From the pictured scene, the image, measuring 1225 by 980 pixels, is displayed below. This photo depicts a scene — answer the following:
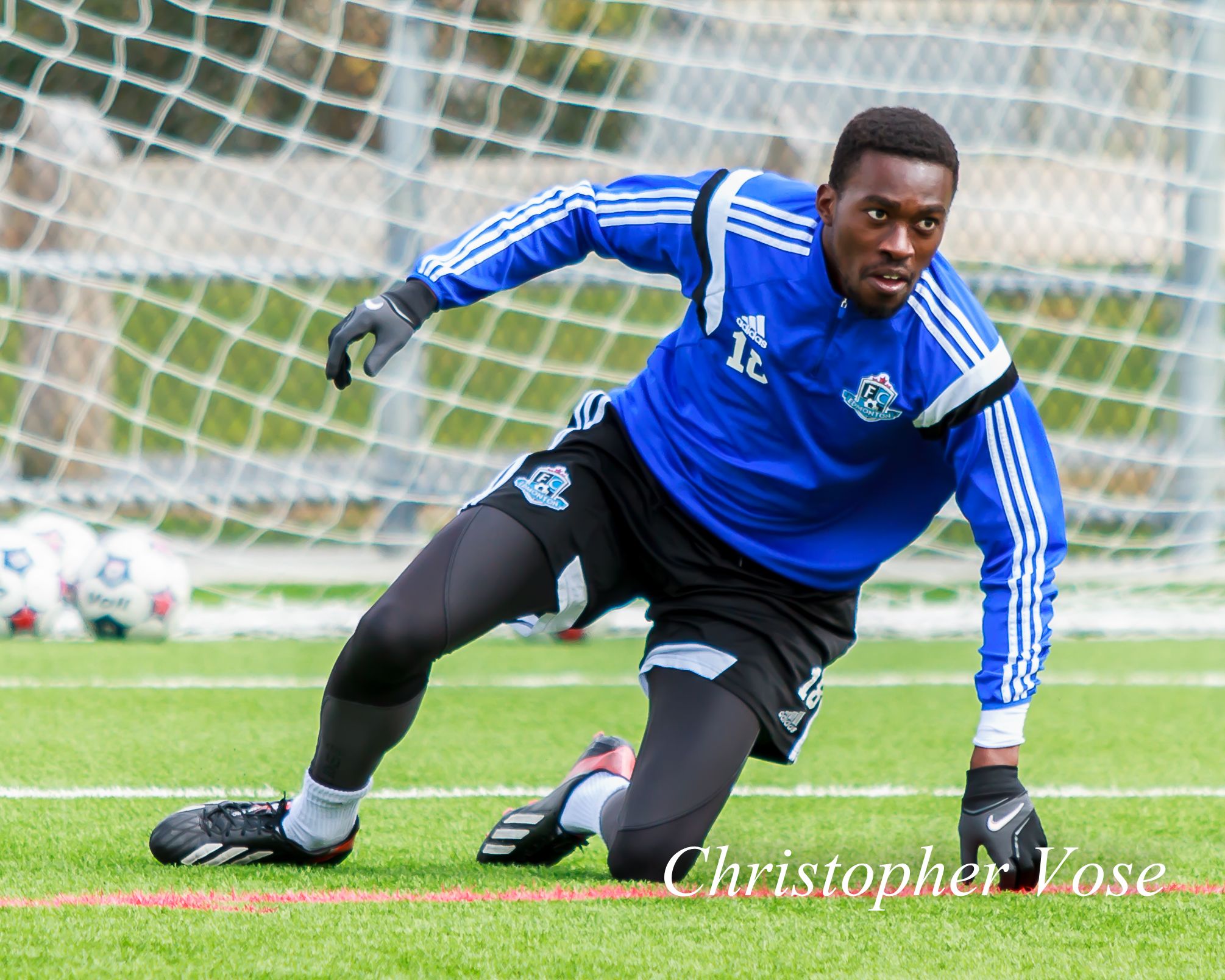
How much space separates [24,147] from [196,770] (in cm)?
294

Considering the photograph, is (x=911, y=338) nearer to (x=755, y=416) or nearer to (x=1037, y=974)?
(x=755, y=416)

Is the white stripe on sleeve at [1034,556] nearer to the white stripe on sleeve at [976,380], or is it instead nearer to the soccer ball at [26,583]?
the white stripe on sleeve at [976,380]

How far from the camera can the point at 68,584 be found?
555 cm

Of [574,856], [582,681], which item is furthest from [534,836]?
[582,681]

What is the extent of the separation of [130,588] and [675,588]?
10.0 feet

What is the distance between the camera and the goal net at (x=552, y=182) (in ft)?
20.0

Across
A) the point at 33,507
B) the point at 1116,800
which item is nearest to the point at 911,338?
the point at 1116,800

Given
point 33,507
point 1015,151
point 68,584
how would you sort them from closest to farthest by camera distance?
point 68,584
point 1015,151
point 33,507

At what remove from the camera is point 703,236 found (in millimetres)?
2855

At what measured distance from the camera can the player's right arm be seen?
2805mm

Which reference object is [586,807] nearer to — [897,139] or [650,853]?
[650,853]

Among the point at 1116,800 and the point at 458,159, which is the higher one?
the point at 458,159

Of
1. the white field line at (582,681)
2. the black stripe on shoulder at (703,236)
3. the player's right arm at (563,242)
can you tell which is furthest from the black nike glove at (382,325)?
the white field line at (582,681)

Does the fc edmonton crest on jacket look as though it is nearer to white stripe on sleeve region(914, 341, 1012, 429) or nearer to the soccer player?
the soccer player
